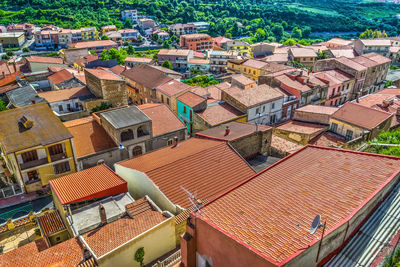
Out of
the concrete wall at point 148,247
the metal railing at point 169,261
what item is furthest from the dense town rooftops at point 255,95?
the metal railing at point 169,261

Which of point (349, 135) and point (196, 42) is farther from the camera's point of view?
point (196, 42)

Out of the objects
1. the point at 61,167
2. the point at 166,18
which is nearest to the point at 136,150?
the point at 61,167

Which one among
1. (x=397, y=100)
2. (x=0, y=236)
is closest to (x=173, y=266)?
(x=0, y=236)

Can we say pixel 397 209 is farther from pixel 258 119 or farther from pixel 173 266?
pixel 258 119

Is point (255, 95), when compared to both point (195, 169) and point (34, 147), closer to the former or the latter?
point (195, 169)

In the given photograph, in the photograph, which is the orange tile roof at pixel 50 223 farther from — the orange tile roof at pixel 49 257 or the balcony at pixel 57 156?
the balcony at pixel 57 156

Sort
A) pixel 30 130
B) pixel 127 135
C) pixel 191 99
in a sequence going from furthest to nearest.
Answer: pixel 191 99
pixel 127 135
pixel 30 130

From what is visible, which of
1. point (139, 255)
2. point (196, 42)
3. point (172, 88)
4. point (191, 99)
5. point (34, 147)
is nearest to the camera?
point (139, 255)
